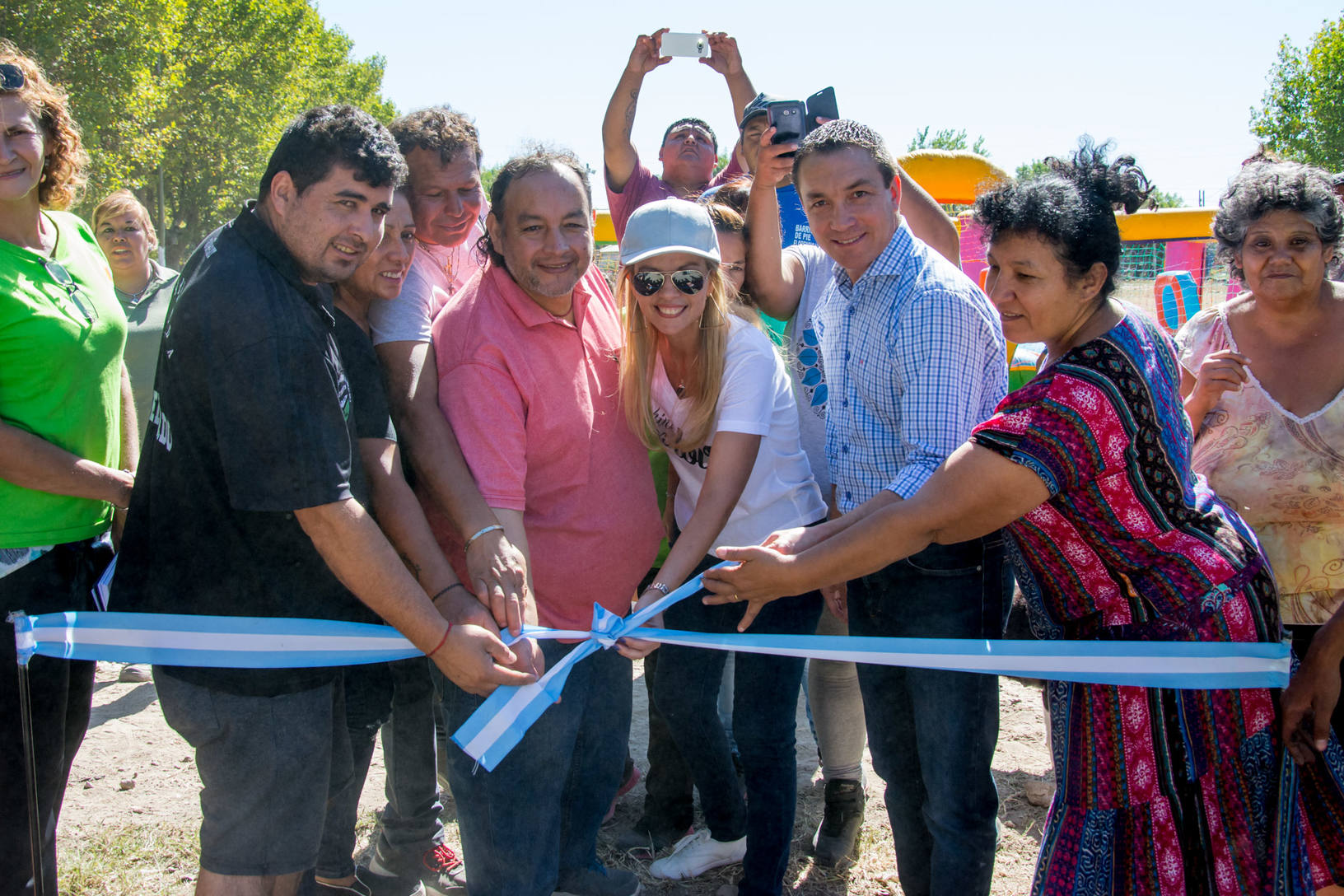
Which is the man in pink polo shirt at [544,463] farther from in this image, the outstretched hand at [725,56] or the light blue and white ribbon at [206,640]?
the outstretched hand at [725,56]

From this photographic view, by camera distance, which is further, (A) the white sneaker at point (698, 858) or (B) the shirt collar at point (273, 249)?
(A) the white sneaker at point (698, 858)

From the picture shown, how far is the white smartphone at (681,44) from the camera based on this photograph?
441 centimetres

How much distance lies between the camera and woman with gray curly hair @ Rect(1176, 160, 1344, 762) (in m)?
2.75

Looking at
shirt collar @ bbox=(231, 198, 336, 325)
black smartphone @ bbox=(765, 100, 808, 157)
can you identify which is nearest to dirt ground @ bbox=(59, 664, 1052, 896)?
shirt collar @ bbox=(231, 198, 336, 325)

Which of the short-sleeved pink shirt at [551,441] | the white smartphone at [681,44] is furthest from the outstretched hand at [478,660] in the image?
the white smartphone at [681,44]

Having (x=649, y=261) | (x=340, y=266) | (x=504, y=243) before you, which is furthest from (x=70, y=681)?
(x=649, y=261)

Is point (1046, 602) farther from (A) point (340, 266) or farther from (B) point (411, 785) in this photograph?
(B) point (411, 785)

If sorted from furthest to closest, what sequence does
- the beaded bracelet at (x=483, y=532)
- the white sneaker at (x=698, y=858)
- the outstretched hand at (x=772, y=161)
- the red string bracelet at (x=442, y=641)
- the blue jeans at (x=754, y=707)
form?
the white sneaker at (x=698, y=858), the outstretched hand at (x=772, y=161), the blue jeans at (x=754, y=707), the beaded bracelet at (x=483, y=532), the red string bracelet at (x=442, y=641)

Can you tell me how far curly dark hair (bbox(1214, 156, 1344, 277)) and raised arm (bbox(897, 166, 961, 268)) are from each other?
0.98m

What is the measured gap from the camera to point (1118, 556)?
6.84 feet

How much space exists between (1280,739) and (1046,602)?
2.02ft

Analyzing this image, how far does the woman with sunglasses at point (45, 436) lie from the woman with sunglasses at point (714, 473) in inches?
60.6

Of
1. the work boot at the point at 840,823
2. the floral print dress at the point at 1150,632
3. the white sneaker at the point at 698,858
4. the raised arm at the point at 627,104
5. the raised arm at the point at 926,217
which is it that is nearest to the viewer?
the floral print dress at the point at 1150,632

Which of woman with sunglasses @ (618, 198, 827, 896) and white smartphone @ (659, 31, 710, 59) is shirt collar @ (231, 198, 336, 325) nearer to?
woman with sunglasses @ (618, 198, 827, 896)
